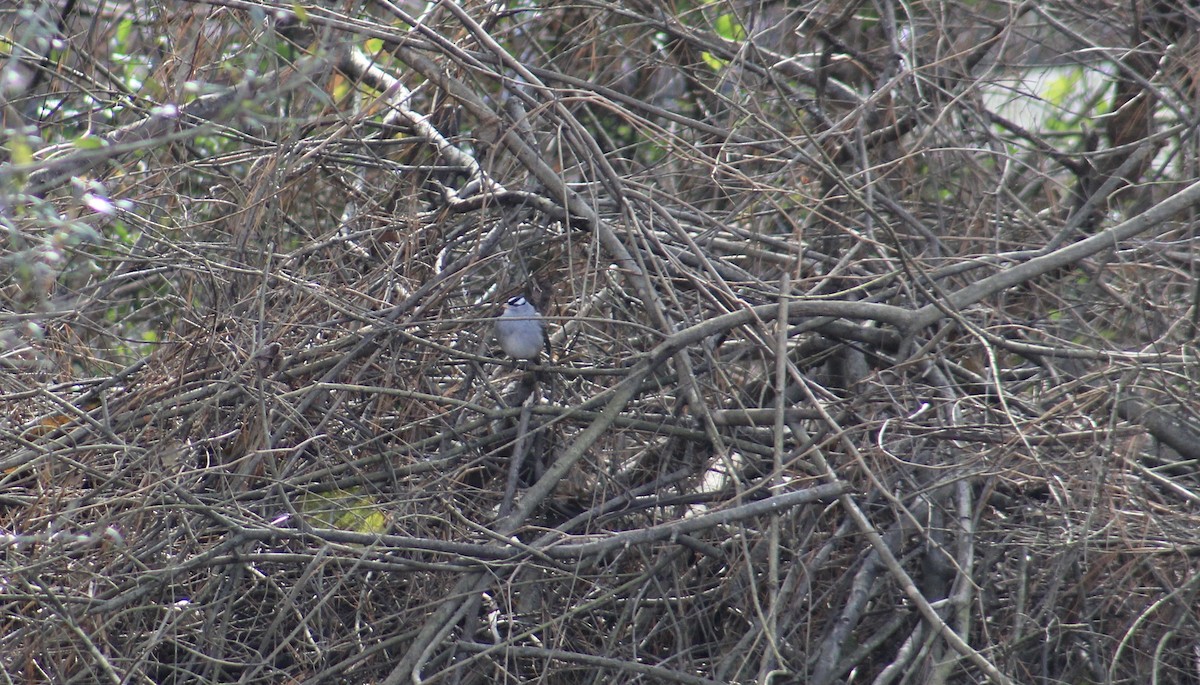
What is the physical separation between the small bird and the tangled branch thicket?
60 millimetres

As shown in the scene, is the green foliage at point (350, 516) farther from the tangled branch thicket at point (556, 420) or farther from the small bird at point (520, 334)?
the small bird at point (520, 334)

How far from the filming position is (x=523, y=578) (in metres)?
3.26

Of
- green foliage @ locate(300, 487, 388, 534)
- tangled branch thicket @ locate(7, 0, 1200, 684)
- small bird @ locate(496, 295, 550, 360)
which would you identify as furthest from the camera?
small bird @ locate(496, 295, 550, 360)

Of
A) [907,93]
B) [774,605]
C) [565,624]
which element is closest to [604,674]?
[565,624]

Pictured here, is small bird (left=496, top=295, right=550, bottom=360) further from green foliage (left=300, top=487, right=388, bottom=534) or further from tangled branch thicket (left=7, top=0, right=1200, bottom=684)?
green foliage (left=300, top=487, right=388, bottom=534)

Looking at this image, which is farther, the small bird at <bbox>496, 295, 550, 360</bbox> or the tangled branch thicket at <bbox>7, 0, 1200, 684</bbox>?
the small bird at <bbox>496, 295, 550, 360</bbox>

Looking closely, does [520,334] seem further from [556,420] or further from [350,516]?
[350,516]

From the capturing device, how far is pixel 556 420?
3125mm

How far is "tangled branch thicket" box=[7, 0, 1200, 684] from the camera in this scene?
297 cm

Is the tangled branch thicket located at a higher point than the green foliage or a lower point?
higher

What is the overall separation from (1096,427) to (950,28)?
7.47ft

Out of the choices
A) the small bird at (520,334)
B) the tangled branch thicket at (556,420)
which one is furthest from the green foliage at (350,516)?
the small bird at (520,334)

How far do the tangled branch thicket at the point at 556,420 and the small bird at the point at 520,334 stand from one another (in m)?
0.06

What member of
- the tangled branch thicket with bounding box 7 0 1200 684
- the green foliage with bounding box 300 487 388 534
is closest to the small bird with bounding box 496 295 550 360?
the tangled branch thicket with bounding box 7 0 1200 684
